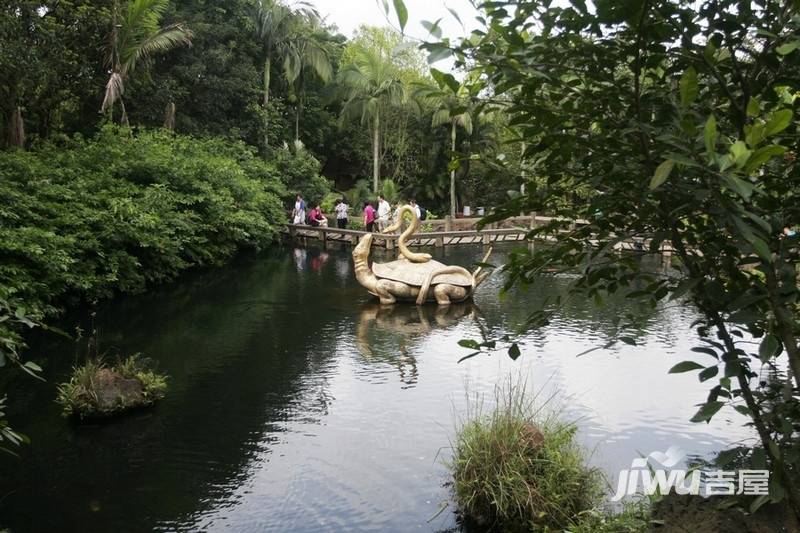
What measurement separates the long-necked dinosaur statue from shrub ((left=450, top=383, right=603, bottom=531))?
23.9ft

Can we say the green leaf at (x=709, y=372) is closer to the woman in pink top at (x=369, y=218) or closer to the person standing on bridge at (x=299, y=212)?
the woman in pink top at (x=369, y=218)

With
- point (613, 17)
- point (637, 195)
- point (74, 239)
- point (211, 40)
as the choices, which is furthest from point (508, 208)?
point (211, 40)

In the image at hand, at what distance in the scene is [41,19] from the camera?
14.3 metres

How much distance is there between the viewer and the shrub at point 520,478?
16.0 ft

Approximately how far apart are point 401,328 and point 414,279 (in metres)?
1.67

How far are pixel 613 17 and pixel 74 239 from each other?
33.5 ft

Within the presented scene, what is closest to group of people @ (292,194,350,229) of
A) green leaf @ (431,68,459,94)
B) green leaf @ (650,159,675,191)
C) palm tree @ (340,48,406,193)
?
palm tree @ (340,48,406,193)

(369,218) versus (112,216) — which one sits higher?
(369,218)

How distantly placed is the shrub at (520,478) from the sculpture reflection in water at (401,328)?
3207 mm

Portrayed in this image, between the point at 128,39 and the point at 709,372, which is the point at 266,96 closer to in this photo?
the point at 128,39

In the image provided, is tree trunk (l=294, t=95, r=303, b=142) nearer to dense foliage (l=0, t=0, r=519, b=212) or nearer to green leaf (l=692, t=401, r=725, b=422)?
dense foliage (l=0, t=0, r=519, b=212)

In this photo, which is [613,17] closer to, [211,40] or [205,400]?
[205,400]

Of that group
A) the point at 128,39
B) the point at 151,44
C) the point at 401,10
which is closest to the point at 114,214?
the point at 128,39

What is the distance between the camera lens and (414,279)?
1259 cm
